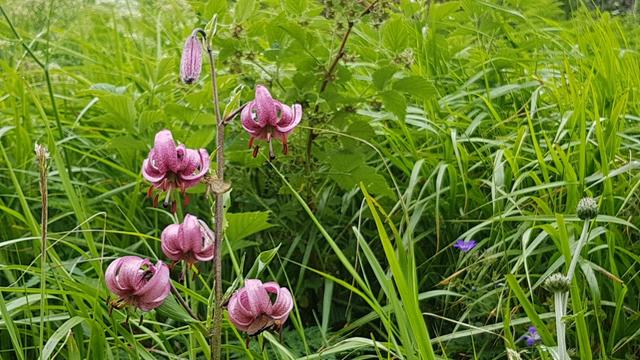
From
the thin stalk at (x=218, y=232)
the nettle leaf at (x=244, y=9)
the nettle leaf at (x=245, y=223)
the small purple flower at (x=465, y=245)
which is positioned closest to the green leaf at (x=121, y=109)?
the nettle leaf at (x=244, y=9)

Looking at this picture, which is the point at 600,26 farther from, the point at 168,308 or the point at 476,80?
the point at 168,308

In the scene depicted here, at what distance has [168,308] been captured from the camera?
1.41 metres

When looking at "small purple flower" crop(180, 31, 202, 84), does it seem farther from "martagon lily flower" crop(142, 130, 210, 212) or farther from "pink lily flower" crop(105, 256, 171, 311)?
"pink lily flower" crop(105, 256, 171, 311)

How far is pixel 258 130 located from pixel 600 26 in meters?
1.66

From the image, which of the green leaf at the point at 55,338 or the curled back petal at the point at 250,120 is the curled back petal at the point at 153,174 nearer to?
the curled back petal at the point at 250,120

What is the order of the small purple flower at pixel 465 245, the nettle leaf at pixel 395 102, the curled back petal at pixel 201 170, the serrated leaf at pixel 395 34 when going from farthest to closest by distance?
the serrated leaf at pixel 395 34 → the nettle leaf at pixel 395 102 → the small purple flower at pixel 465 245 → the curled back petal at pixel 201 170

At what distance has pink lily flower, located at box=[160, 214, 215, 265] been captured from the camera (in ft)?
4.65

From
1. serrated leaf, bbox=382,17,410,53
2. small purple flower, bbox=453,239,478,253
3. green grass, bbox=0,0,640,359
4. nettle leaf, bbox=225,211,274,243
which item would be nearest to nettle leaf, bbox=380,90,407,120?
green grass, bbox=0,0,640,359

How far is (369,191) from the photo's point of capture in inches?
85.7

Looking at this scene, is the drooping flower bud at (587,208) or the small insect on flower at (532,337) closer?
the drooping flower bud at (587,208)

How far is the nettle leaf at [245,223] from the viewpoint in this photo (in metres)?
1.75

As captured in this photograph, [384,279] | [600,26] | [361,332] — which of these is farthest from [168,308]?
[600,26]

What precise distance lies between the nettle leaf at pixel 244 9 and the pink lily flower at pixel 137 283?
0.92m

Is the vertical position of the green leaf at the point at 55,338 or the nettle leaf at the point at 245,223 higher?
the nettle leaf at the point at 245,223
